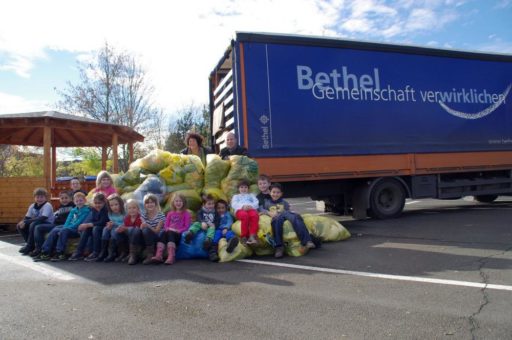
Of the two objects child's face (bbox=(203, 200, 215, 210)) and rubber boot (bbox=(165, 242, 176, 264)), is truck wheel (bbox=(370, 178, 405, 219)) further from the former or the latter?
rubber boot (bbox=(165, 242, 176, 264))

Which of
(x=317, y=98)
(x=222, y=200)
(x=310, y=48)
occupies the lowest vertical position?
(x=222, y=200)

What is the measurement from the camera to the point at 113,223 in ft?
19.8

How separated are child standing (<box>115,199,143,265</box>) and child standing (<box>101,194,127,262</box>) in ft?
0.31

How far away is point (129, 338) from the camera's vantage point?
118 inches

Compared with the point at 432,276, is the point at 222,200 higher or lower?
higher

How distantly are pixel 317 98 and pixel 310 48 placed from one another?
38.6 inches

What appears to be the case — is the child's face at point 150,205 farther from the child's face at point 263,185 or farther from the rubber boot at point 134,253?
the child's face at point 263,185

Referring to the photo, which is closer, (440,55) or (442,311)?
(442,311)

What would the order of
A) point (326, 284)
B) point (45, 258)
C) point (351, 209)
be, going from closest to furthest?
point (326, 284), point (45, 258), point (351, 209)

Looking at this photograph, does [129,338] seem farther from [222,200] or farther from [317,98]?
[317,98]

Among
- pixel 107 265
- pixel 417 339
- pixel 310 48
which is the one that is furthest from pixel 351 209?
pixel 417 339

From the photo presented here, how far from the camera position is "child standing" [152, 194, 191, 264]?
18.2ft

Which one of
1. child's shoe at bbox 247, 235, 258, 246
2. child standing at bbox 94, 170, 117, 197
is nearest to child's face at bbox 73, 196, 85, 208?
child standing at bbox 94, 170, 117, 197

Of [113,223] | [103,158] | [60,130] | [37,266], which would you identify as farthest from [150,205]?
[103,158]
